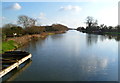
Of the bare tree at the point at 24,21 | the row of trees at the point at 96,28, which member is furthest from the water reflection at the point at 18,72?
the row of trees at the point at 96,28

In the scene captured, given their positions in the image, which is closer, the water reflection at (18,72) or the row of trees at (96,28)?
the water reflection at (18,72)

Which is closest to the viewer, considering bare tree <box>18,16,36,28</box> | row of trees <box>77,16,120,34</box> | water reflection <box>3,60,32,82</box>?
water reflection <box>3,60,32,82</box>

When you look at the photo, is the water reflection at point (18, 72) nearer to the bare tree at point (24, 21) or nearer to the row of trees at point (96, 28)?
A: the bare tree at point (24, 21)

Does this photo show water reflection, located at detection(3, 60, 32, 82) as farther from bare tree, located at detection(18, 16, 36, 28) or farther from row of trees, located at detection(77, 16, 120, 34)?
row of trees, located at detection(77, 16, 120, 34)

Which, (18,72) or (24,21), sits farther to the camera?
(24,21)

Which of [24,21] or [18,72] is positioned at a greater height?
[24,21]

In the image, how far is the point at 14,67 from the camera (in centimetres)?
778

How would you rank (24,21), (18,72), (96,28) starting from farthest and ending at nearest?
(96,28) < (24,21) < (18,72)

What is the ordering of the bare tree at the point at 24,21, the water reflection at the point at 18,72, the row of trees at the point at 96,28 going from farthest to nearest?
the row of trees at the point at 96,28 → the bare tree at the point at 24,21 → the water reflection at the point at 18,72

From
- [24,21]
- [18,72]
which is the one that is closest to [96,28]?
[24,21]

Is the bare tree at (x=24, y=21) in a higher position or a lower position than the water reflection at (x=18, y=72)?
higher

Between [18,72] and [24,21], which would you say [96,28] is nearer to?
[24,21]

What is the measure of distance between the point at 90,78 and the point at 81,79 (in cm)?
54

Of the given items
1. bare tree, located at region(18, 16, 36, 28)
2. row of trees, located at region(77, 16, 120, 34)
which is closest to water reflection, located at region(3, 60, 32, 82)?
bare tree, located at region(18, 16, 36, 28)
